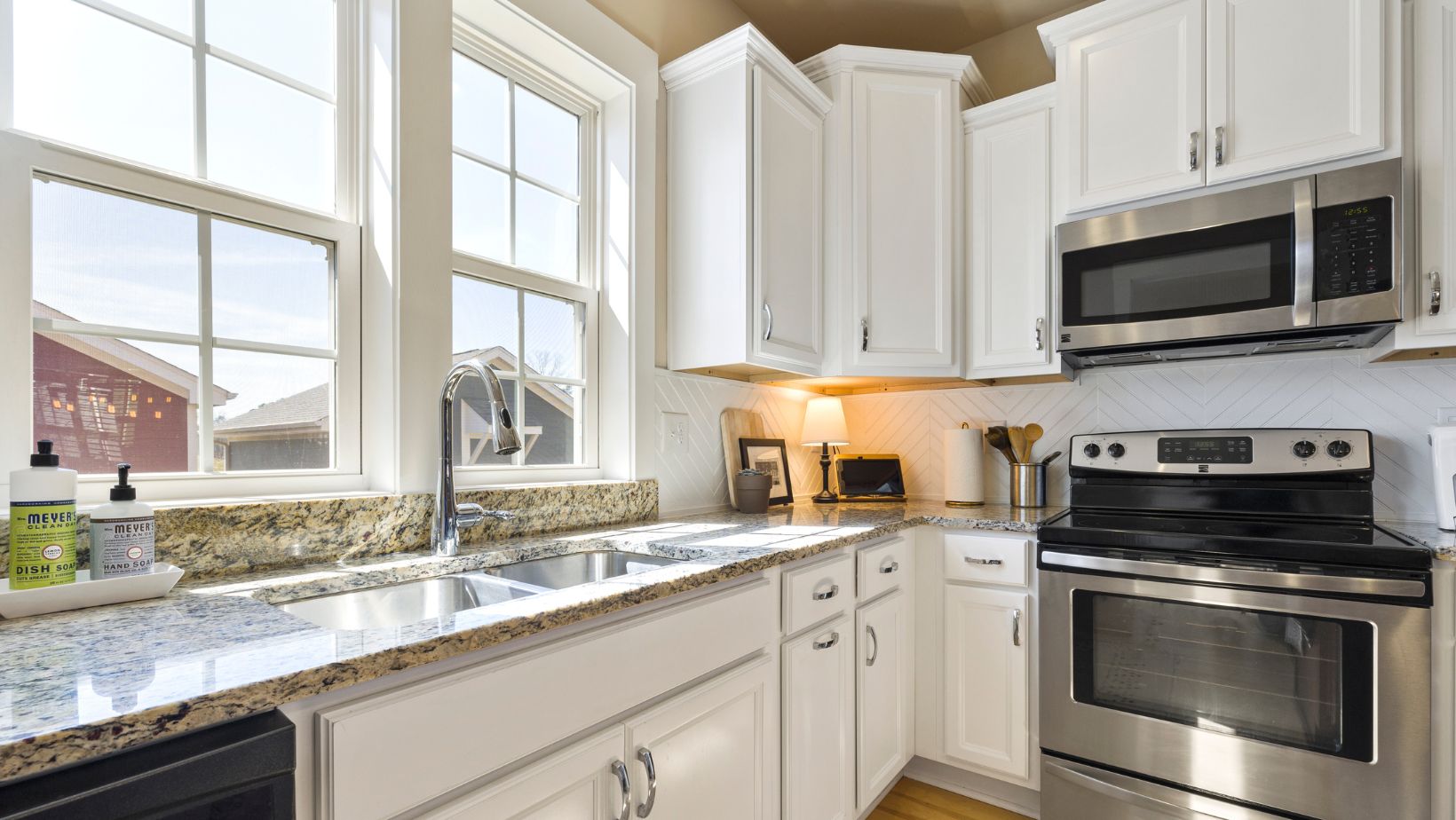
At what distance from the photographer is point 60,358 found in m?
1.18

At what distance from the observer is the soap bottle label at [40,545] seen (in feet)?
3.10

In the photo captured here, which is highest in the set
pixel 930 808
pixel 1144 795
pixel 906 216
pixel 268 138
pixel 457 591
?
pixel 906 216

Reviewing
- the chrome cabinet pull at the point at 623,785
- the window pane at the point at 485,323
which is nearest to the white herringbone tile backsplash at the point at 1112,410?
the window pane at the point at 485,323

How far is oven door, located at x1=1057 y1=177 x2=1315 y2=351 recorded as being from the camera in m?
1.90

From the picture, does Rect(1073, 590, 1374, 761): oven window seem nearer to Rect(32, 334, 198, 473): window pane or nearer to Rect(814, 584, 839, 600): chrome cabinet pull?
Rect(814, 584, 839, 600): chrome cabinet pull

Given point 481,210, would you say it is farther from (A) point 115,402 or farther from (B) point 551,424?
(A) point 115,402

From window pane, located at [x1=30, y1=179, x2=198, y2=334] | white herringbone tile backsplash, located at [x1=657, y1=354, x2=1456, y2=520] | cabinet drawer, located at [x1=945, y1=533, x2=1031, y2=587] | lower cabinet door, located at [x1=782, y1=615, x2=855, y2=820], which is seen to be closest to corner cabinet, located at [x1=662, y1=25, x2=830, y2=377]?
white herringbone tile backsplash, located at [x1=657, y1=354, x2=1456, y2=520]

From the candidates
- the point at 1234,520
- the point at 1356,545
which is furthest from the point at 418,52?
the point at 1234,520

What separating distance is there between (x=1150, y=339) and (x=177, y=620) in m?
2.36

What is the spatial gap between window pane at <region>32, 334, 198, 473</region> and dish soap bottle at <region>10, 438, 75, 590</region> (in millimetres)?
255

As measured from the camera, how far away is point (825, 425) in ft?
9.14

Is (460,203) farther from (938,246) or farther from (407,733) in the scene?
(938,246)

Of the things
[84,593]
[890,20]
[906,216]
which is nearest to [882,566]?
[906,216]

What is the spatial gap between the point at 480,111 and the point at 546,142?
0.23m
